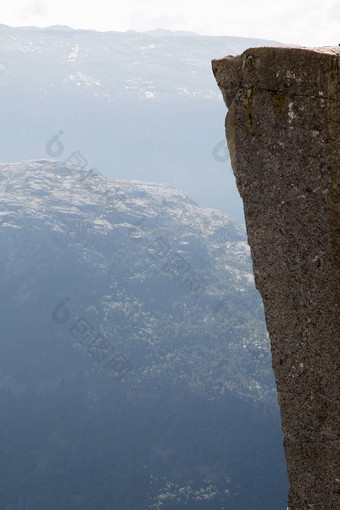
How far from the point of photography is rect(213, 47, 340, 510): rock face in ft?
13.3

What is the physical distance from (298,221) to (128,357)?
91290 millimetres

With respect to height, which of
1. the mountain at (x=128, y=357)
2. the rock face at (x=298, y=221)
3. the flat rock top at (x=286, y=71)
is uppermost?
the flat rock top at (x=286, y=71)

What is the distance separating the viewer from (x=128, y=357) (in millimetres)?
93312

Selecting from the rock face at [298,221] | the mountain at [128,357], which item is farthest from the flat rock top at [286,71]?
the mountain at [128,357]

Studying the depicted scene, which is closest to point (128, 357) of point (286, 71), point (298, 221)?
point (298, 221)

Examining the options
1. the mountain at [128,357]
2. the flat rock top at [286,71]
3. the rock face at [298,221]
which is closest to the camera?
the flat rock top at [286,71]

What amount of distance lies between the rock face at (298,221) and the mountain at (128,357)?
231 feet

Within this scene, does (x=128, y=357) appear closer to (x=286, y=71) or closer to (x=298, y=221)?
(x=298, y=221)

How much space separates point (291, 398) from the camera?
466 cm

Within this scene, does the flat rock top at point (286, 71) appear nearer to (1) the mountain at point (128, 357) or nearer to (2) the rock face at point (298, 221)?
(2) the rock face at point (298, 221)

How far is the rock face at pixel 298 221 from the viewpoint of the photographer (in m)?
4.05

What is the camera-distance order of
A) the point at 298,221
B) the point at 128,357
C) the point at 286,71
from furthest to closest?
the point at 128,357 → the point at 298,221 → the point at 286,71

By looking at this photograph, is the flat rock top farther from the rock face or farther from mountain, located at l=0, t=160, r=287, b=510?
mountain, located at l=0, t=160, r=287, b=510

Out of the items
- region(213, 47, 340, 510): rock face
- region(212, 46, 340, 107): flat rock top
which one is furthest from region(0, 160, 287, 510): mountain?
region(212, 46, 340, 107): flat rock top
